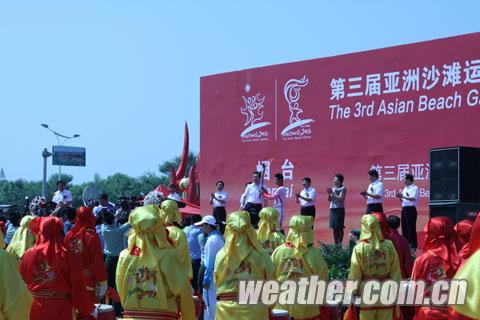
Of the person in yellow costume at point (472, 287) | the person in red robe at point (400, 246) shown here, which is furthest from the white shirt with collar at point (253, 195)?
the person in yellow costume at point (472, 287)

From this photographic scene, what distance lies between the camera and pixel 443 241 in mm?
8695

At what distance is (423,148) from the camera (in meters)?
18.9

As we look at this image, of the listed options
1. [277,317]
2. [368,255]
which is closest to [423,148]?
[368,255]

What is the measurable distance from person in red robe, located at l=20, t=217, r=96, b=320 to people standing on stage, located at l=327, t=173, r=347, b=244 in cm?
1052

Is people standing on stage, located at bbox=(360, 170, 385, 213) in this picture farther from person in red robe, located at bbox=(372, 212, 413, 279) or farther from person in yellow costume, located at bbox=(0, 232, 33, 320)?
person in yellow costume, located at bbox=(0, 232, 33, 320)

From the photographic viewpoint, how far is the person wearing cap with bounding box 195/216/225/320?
12344mm

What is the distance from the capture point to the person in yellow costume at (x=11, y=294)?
538 centimetres

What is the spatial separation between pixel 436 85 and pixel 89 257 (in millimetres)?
10037

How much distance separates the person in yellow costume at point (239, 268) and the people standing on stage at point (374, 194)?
949 cm

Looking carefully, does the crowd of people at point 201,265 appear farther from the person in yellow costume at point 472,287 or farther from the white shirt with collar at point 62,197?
the white shirt with collar at point 62,197

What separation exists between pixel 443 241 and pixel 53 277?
3859mm

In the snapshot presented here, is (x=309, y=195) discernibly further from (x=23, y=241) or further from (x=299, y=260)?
(x=299, y=260)

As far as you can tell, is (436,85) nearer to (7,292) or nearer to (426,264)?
(426,264)

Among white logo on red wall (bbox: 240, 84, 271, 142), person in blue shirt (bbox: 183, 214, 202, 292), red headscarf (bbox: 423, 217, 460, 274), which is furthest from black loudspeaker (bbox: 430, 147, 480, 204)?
white logo on red wall (bbox: 240, 84, 271, 142)
